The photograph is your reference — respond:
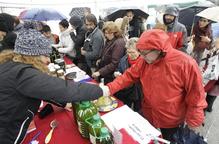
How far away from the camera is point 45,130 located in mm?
1320

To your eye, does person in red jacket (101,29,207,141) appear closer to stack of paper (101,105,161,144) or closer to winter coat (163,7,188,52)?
stack of paper (101,105,161,144)

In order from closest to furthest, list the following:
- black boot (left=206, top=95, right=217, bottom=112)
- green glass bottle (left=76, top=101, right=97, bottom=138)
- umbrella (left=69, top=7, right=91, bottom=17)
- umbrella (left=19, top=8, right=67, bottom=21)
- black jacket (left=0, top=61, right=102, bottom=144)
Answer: black jacket (left=0, top=61, right=102, bottom=144), green glass bottle (left=76, top=101, right=97, bottom=138), black boot (left=206, top=95, right=217, bottom=112), umbrella (left=19, top=8, right=67, bottom=21), umbrella (left=69, top=7, right=91, bottom=17)

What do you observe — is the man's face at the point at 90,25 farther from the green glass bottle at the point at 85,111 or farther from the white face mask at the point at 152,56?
the green glass bottle at the point at 85,111

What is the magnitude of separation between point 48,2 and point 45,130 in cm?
432

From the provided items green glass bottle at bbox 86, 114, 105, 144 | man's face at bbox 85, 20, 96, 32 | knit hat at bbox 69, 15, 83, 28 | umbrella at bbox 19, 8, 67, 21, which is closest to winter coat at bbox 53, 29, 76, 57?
knit hat at bbox 69, 15, 83, 28

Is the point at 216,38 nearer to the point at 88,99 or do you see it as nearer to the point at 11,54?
the point at 88,99

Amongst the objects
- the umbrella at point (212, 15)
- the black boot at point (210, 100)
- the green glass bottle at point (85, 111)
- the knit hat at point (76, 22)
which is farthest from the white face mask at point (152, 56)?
the knit hat at point (76, 22)

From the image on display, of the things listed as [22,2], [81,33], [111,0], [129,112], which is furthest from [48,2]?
[129,112]

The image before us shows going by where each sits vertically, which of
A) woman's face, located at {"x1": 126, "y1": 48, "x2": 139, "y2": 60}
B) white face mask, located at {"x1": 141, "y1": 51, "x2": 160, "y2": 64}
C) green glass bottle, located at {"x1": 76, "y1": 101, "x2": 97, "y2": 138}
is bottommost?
green glass bottle, located at {"x1": 76, "y1": 101, "x2": 97, "y2": 138}

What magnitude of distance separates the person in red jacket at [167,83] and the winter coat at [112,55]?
2.41ft

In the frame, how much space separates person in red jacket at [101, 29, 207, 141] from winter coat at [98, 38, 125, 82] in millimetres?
734

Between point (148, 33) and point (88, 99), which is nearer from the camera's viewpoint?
point (88, 99)

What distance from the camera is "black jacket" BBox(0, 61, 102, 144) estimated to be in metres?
0.97

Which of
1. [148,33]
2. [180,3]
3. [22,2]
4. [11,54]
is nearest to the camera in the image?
[11,54]
